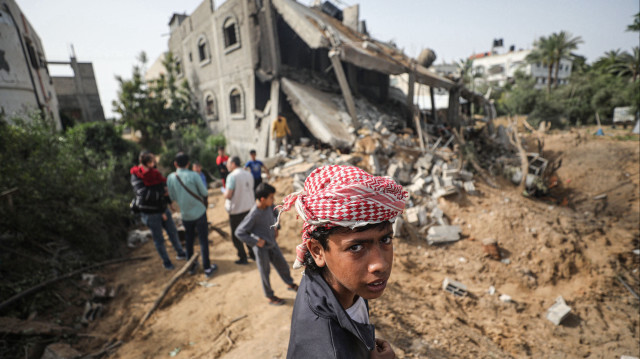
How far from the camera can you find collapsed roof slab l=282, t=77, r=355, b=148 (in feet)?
27.2

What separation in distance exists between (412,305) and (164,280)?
4152mm

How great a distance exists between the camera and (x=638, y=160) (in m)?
10.4

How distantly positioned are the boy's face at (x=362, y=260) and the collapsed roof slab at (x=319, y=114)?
708 cm

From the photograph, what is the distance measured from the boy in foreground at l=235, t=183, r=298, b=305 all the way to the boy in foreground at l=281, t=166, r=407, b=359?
77.4 inches

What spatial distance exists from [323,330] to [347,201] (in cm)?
54

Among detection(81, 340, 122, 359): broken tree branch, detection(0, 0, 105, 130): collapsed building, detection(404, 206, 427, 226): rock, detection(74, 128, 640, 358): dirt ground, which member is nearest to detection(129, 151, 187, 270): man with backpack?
detection(74, 128, 640, 358): dirt ground

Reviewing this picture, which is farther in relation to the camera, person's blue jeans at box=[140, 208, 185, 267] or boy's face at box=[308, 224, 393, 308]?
person's blue jeans at box=[140, 208, 185, 267]

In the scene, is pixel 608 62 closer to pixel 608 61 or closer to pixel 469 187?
pixel 608 61

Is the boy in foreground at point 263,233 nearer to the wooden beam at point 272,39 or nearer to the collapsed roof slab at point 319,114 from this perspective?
the collapsed roof slab at point 319,114

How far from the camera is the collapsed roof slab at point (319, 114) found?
8.30 meters

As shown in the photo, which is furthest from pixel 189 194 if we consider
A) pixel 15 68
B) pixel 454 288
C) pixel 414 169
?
pixel 15 68

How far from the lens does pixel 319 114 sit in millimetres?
8891

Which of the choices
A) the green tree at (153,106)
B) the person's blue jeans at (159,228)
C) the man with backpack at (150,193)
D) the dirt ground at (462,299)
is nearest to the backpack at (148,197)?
the man with backpack at (150,193)

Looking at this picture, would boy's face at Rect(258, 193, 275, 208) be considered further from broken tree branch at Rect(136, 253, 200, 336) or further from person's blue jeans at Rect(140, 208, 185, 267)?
person's blue jeans at Rect(140, 208, 185, 267)
